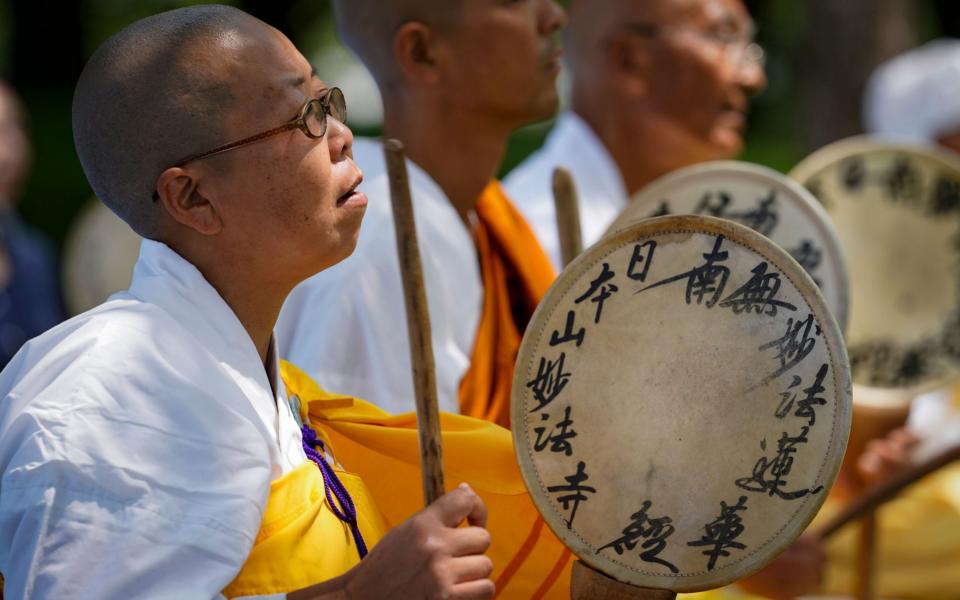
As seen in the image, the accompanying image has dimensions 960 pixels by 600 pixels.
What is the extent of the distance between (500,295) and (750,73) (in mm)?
1643

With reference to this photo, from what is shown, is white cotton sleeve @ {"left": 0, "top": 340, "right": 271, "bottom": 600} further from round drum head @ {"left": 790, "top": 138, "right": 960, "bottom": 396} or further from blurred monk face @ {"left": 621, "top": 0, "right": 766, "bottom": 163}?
blurred monk face @ {"left": 621, "top": 0, "right": 766, "bottom": 163}

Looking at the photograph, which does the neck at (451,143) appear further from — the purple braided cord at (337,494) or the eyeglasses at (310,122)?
the purple braided cord at (337,494)

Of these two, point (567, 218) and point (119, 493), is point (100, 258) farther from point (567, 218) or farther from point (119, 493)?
point (119, 493)

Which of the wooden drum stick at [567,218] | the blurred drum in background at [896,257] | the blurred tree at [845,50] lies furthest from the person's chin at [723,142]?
the blurred tree at [845,50]

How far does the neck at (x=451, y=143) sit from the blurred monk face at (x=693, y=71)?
1.31 m

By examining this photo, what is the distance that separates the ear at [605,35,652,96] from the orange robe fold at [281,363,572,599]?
2317 mm

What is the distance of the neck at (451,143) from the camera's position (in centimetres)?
315

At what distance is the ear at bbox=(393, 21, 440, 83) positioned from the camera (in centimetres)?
309

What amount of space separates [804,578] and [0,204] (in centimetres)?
437

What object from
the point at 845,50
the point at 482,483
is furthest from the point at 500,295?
A: the point at 845,50

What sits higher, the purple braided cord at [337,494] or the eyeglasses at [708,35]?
the purple braided cord at [337,494]

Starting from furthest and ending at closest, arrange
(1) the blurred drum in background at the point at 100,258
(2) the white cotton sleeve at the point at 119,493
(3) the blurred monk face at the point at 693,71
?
(1) the blurred drum in background at the point at 100,258, (3) the blurred monk face at the point at 693,71, (2) the white cotton sleeve at the point at 119,493

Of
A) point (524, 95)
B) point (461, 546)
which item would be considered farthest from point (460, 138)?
point (461, 546)

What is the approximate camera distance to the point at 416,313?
2.12 m
